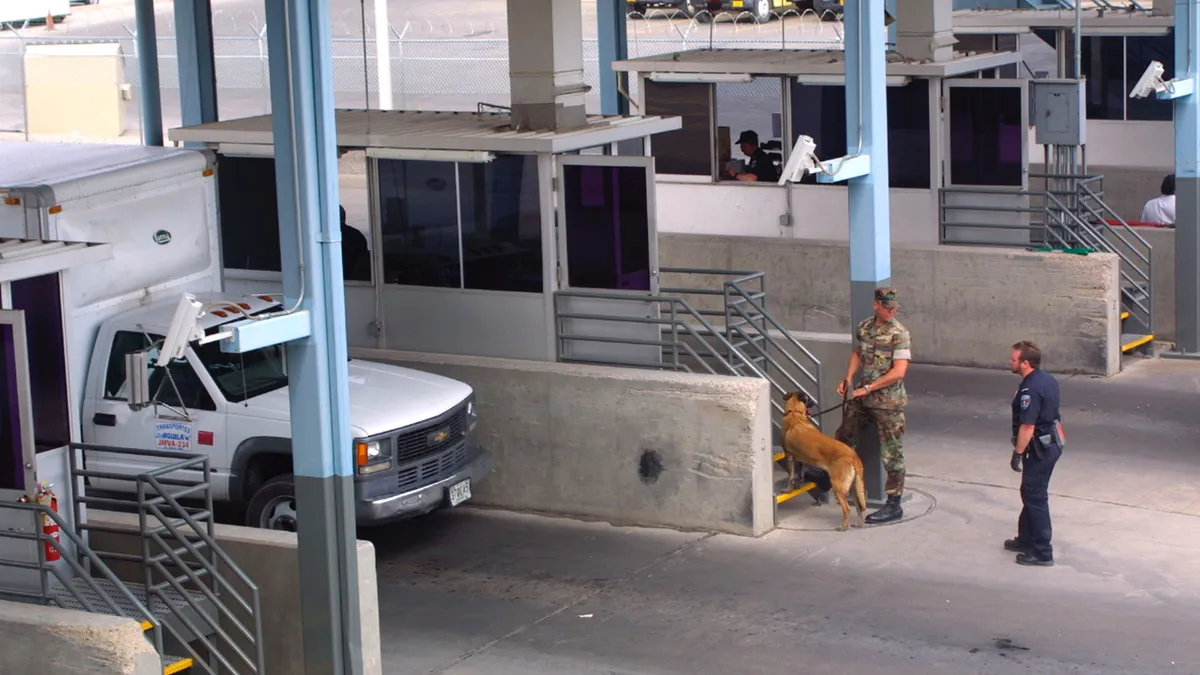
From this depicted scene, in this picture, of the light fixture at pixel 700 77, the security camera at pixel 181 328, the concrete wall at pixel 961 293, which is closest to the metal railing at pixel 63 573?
the security camera at pixel 181 328

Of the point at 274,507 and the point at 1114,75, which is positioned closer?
the point at 274,507

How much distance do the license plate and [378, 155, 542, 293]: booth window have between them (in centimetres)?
226

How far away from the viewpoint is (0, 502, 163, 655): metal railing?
9.31 metres

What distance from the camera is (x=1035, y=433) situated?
38.9ft

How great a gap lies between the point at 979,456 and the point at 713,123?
6.11 metres

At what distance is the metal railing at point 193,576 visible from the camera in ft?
32.0

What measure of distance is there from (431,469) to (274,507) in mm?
1163

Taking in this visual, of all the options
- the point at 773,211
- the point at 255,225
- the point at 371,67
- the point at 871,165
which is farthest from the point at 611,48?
the point at 371,67

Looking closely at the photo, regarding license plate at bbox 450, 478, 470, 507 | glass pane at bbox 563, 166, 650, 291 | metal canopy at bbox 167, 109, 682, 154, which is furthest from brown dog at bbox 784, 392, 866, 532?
metal canopy at bbox 167, 109, 682, 154

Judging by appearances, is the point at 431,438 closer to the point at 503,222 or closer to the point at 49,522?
the point at 503,222

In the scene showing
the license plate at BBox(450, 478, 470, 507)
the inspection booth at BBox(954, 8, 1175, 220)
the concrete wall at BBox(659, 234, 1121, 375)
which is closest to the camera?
the license plate at BBox(450, 478, 470, 507)

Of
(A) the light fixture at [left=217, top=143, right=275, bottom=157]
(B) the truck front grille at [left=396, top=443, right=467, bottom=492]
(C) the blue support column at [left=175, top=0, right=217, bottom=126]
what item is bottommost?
(B) the truck front grille at [left=396, top=443, right=467, bottom=492]

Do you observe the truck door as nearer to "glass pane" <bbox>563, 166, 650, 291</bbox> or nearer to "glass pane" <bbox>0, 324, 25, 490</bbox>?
"glass pane" <bbox>0, 324, 25, 490</bbox>

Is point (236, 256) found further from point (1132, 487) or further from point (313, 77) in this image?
point (1132, 487)
